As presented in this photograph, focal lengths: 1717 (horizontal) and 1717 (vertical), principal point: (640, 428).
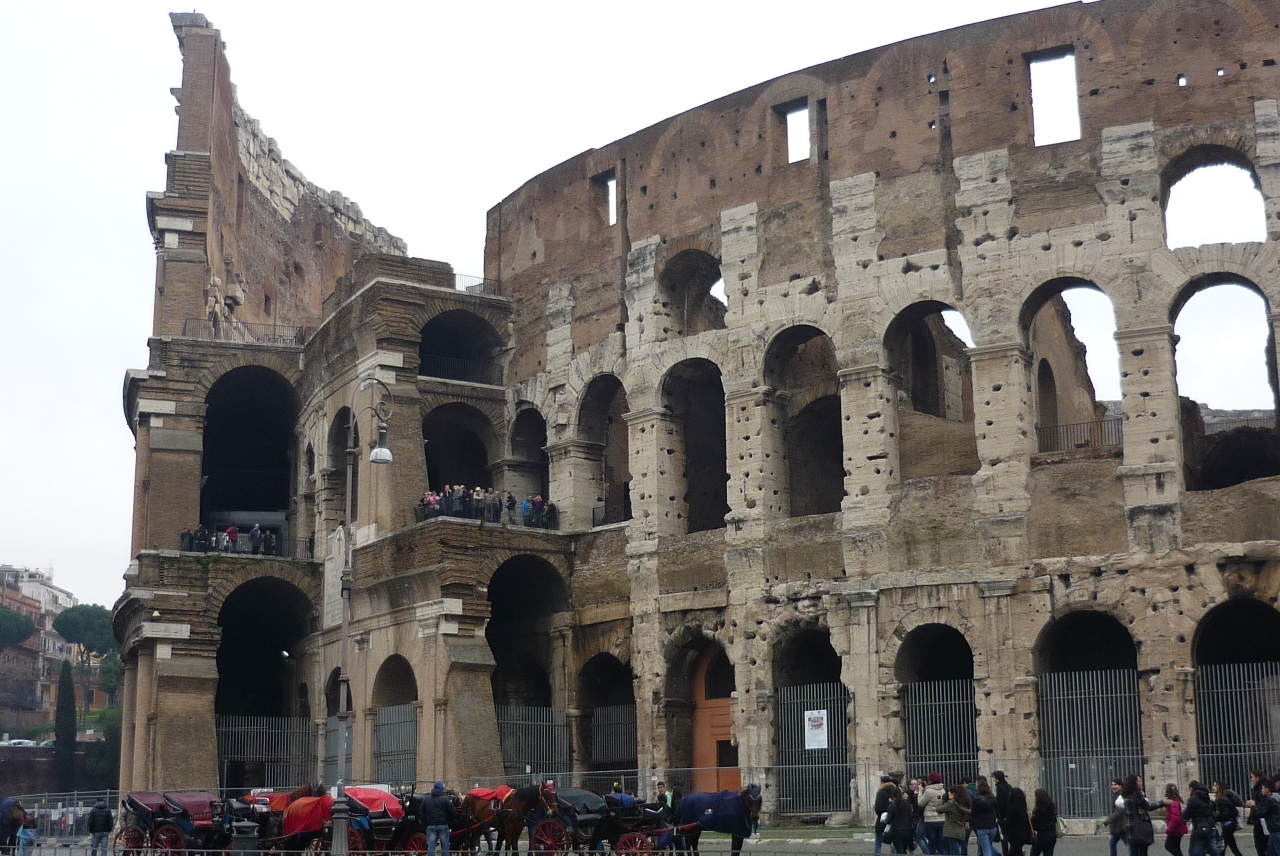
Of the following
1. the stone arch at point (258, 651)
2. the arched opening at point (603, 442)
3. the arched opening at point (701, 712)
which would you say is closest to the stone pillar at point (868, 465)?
the arched opening at point (701, 712)

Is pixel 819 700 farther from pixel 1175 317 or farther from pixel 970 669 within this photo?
pixel 1175 317

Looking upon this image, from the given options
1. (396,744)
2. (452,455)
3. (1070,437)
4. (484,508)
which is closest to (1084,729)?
(1070,437)

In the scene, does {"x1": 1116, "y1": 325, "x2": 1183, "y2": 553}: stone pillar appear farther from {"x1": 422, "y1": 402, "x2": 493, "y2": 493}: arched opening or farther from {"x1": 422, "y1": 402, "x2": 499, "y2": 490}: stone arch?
{"x1": 422, "y1": 402, "x2": 493, "y2": 493}: arched opening

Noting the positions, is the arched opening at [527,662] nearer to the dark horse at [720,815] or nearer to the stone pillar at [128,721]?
the stone pillar at [128,721]

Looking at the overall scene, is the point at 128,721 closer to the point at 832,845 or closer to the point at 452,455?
the point at 452,455

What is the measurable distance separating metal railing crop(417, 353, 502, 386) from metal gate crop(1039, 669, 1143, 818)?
14.4 meters

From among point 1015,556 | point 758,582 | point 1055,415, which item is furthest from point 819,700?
point 1055,415

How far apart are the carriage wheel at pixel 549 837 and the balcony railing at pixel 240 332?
846 inches

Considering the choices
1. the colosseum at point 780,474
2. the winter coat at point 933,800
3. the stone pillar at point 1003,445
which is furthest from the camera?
the stone pillar at point 1003,445

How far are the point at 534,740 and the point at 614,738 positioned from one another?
4.85ft

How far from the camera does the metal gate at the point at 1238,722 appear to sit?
24.1 m

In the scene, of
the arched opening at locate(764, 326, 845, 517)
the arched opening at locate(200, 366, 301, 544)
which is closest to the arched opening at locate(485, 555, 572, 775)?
the arched opening at locate(764, 326, 845, 517)

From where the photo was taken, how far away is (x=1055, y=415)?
35.8 metres

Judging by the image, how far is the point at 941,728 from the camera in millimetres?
27000
